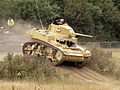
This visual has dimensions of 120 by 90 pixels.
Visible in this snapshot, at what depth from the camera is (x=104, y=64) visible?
23.2 meters

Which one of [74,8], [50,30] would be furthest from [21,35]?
[50,30]

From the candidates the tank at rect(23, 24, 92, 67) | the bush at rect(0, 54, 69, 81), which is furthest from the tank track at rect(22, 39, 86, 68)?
the bush at rect(0, 54, 69, 81)

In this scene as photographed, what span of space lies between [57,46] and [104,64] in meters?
3.03

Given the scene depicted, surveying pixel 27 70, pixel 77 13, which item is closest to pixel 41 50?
pixel 27 70

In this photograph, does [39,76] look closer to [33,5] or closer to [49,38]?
[49,38]

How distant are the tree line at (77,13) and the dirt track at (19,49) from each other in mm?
→ 4220

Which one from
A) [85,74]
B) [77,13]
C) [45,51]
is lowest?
[85,74]

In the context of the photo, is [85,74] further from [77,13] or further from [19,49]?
[77,13]

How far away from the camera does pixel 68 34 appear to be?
23516 millimetres

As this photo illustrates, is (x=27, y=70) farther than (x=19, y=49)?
No

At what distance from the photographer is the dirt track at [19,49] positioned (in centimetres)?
2103

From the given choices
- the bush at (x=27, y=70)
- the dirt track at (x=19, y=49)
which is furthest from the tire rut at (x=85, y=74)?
the bush at (x=27, y=70)

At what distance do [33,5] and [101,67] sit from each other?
26486 millimetres

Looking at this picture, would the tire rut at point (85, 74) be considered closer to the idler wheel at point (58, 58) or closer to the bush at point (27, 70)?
the idler wheel at point (58, 58)
